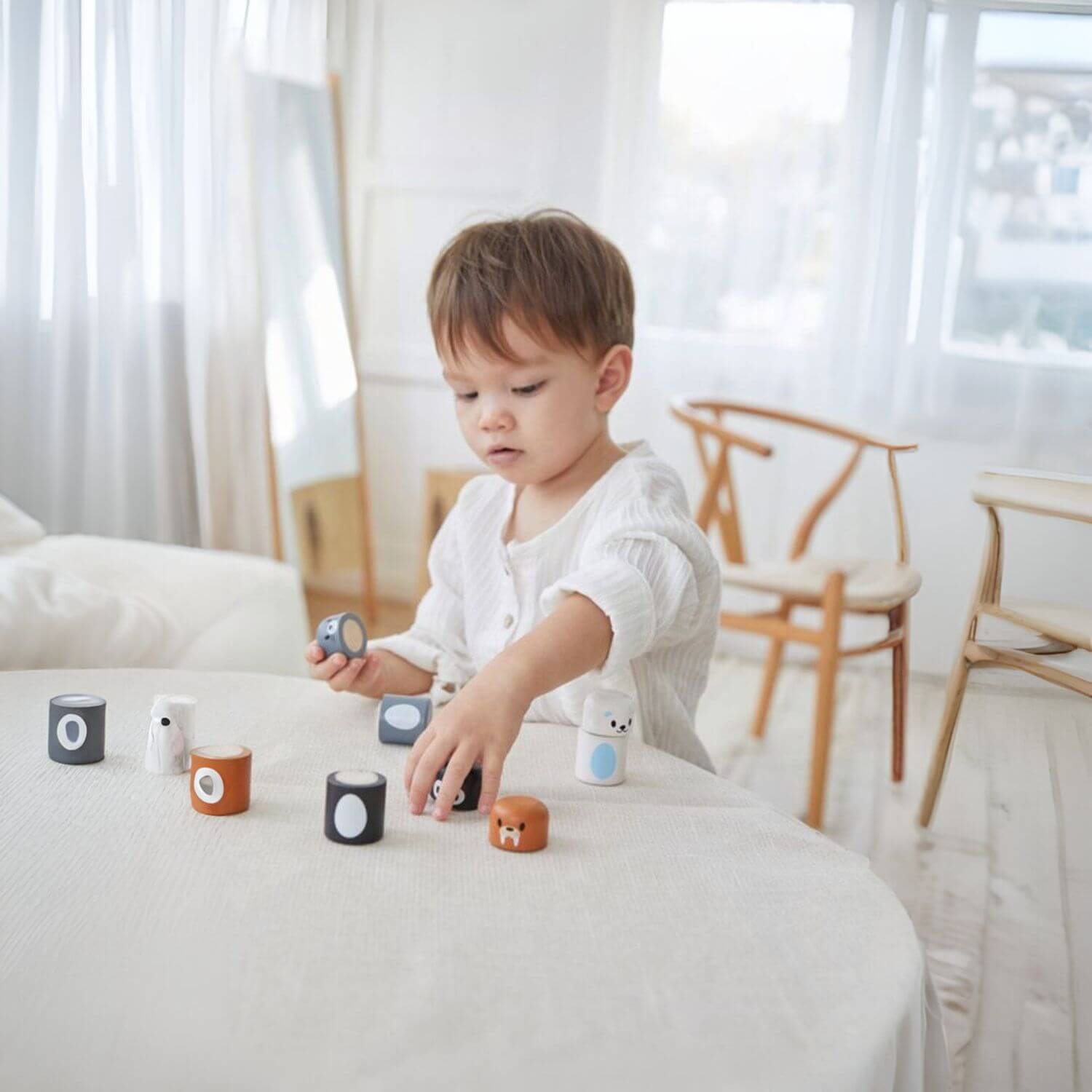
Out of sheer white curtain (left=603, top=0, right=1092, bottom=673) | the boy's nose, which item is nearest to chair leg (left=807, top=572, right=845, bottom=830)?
sheer white curtain (left=603, top=0, right=1092, bottom=673)

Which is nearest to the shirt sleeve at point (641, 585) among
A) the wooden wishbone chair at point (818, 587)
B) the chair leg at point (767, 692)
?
the wooden wishbone chair at point (818, 587)

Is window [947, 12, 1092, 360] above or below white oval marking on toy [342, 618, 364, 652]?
above

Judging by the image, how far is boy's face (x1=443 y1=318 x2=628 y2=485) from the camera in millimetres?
1274

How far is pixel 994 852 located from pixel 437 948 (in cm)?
175

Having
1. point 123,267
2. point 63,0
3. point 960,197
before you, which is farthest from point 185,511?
point 960,197

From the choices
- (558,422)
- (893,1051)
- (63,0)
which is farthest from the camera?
(63,0)

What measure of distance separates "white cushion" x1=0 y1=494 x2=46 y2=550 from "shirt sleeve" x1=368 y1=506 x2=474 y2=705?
0.77 m

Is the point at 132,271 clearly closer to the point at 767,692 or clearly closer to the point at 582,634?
the point at 767,692

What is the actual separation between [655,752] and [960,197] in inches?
107

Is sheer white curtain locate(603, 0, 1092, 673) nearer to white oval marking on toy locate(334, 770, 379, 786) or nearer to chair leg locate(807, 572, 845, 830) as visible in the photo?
chair leg locate(807, 572, 845, 830)

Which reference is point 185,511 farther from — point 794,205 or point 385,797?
point 385,797

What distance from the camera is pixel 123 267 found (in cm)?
284

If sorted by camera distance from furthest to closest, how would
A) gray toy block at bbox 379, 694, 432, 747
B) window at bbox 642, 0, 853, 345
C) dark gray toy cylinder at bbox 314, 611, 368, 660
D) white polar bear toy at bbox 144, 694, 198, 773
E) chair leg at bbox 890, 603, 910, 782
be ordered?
window at bbox 642, 0, 853, 345, chair leg at bbox 890, 603, 910, 782, dark gray toy cylinder at bbox 314, 611, 368, 660, gray toy block at bbox 379, 694, 432, 747, white polar bear toy at bbox 144, 694, 198, 773

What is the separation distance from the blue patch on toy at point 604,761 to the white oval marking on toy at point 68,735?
385 mm
